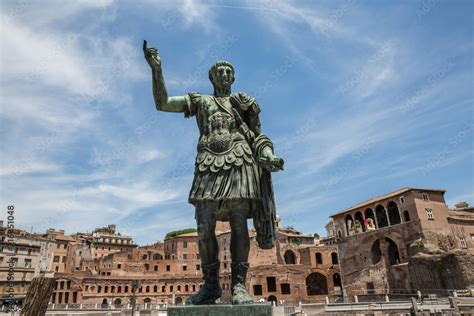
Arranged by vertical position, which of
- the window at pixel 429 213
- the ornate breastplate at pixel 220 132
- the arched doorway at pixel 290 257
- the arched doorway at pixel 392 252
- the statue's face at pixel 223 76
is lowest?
the ornate breastplate at pixel 220 132

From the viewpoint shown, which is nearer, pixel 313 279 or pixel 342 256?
pixel 342 256

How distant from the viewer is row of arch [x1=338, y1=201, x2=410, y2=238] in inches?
1925

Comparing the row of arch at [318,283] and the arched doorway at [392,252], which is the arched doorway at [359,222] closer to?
the arched doorway at [392,252]

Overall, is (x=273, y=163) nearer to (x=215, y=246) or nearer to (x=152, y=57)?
(x=215, y=246)

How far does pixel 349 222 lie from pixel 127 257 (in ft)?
141

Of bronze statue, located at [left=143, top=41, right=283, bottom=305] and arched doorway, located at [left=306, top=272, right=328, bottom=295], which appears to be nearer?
bronze statue, located at [left=143, top=41, right=283, bottom=305]

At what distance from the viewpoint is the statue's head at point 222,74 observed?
188 inches

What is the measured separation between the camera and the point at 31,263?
51.4 metres

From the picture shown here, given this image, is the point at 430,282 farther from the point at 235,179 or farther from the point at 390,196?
the point at 235,179

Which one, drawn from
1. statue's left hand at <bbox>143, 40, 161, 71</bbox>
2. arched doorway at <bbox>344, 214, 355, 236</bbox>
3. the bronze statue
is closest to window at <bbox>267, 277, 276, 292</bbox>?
arched doorway at <bbox>344, 214, 355, 236</bbox>

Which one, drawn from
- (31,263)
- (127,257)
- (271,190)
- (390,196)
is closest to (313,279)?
(390,196)

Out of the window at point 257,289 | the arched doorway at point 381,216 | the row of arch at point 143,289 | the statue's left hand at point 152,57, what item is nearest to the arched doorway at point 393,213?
the arched doorway at point 381,216

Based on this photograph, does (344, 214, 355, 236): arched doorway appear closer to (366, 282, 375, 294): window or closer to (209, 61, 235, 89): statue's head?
(366, 282, 375, 294): window

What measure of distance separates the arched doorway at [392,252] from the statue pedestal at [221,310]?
160 ft
